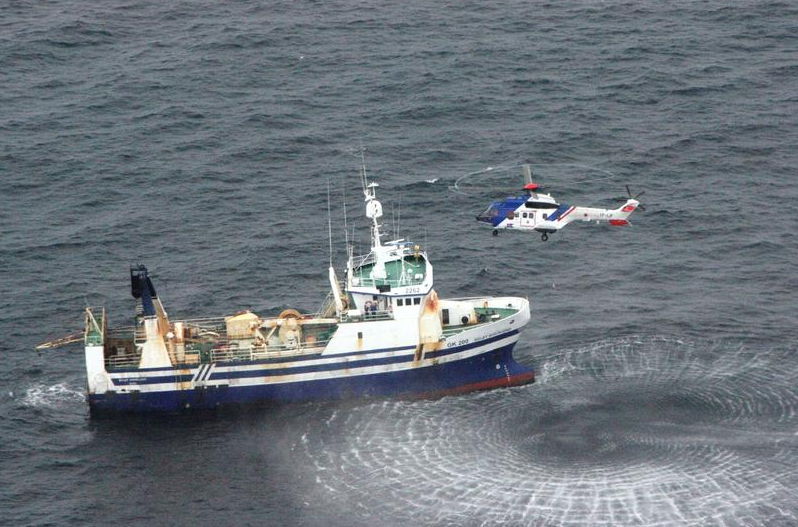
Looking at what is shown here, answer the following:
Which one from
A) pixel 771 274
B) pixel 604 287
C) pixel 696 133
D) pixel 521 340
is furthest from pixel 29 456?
pixel 696 133

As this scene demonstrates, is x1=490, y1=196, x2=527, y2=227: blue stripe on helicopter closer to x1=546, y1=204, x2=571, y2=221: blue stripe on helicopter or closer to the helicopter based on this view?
the helicopter

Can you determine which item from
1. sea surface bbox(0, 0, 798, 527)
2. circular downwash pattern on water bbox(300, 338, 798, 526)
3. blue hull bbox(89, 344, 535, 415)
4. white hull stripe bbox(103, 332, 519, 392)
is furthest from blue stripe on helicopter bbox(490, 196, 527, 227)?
white hull stripe bbox(103, 332, 519, 392)

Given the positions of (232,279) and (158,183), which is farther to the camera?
(158,183)

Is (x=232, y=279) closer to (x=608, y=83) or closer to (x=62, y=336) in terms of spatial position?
(x=62, y=336)

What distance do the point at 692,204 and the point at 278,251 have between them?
36.9m

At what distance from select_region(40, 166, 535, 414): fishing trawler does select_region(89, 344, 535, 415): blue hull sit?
7 cm

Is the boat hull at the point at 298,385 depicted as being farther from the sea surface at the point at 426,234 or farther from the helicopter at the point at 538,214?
the helicopter at the point at 538,214

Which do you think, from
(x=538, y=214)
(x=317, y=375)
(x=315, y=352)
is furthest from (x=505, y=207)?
(x=317, y=375)

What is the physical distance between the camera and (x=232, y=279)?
107938 millimetres

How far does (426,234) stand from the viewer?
114375mm

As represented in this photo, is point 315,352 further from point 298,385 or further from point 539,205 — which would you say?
point 539,205

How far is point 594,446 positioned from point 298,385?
68.2 feet

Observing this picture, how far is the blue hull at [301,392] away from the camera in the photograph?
91.9m

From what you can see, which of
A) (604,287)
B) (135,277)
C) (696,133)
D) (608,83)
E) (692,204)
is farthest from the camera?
(608,83)
